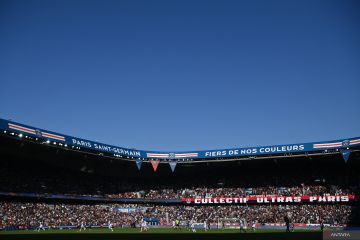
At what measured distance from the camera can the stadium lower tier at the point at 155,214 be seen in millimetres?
55094

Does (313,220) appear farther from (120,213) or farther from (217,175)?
(120,213)

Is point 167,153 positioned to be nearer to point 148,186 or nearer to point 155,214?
point 148,186

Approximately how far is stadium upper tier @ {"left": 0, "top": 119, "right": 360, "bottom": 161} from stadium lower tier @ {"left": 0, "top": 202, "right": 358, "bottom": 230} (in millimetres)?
9901

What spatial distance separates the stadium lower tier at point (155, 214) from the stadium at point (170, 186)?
7.1 inches

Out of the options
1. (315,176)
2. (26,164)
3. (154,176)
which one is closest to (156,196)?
(154,176)

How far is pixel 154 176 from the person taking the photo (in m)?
84.1

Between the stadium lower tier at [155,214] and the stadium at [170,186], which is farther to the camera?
the stadium at [170,186]

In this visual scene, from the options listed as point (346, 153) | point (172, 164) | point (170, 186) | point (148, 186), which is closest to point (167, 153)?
point (172, 164)

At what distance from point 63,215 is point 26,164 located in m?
11.4

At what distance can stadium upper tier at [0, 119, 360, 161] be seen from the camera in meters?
54.5

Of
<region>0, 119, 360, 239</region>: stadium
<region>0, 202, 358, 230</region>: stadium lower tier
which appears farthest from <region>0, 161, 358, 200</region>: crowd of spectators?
<region>0, 202, 358, 230</region>: stadium lower tier

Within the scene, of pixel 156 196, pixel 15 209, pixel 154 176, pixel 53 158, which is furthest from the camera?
pixel 154 176

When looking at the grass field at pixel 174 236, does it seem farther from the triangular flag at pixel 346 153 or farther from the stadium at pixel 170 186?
the triangular flag at pixel 346 153

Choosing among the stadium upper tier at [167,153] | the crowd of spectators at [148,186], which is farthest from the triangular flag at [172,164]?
the crowd of spectators at [148,186]
